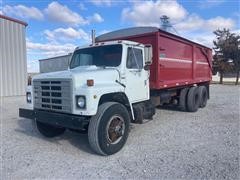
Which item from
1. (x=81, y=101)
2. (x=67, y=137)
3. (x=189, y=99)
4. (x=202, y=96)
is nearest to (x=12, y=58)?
(x=67, y=137)

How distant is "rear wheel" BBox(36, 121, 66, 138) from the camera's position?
19.3 feet

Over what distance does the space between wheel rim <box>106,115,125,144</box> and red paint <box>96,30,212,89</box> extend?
2256 millimetres

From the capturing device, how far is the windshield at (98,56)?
217 inches

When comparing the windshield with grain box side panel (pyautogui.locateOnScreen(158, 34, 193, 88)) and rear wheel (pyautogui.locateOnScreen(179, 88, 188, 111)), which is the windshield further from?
rear wheel (pyautogui.locateOnScreen(179, 88, 188, 111))

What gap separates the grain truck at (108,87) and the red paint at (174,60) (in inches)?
1.1

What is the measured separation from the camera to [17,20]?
16469mm

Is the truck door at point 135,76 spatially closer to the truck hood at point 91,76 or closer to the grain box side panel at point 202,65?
the truck hood at point 91,76

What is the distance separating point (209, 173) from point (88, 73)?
113 inches

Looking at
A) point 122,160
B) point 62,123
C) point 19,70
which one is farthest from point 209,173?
point 19,70

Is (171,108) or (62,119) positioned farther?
(171,108)

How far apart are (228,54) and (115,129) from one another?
30952 millimetres

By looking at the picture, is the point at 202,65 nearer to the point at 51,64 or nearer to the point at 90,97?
the point at 90,97

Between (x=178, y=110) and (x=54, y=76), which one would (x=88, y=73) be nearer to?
(x=54, y=76)

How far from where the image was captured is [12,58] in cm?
1620
